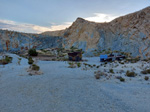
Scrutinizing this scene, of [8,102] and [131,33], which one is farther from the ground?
[131,33]

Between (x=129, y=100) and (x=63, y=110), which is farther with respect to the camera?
(x=129, y=100)

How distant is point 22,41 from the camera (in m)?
51.4

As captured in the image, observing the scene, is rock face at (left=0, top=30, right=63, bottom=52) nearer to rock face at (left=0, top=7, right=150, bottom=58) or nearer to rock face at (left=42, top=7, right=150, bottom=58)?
rock face at (left=0, top=7, right=150, bottom=58)

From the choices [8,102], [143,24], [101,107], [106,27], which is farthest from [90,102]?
[106,27]

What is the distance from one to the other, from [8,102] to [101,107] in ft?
10.7

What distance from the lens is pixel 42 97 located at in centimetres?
495

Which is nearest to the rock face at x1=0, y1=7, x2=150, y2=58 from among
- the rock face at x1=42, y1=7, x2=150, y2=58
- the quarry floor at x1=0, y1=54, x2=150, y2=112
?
the rock face at x1=42, y1=7, x2=150, y2=58

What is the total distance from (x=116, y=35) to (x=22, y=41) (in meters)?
37.1

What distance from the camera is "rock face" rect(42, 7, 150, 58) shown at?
25.9m

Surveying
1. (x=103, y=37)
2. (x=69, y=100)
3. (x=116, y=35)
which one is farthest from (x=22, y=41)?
(x=69, y=100)

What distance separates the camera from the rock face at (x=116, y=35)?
25886 mm

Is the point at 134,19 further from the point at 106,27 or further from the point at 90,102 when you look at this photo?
the point at 90,102

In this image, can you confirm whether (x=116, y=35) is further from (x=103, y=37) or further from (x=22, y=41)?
(x=22, y=41)

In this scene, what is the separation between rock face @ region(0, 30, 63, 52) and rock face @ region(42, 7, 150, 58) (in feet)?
40.9
